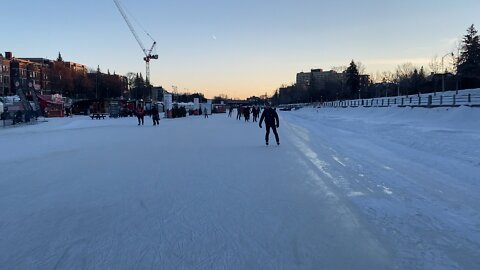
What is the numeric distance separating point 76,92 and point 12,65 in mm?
16601

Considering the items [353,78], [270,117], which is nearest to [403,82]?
[353,78]

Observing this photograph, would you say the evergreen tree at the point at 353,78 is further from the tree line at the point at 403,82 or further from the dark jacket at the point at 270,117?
the dark jacket at the point at 270,117

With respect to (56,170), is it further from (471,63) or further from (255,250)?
(471,63)

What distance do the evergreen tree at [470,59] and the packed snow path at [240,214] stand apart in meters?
58.0

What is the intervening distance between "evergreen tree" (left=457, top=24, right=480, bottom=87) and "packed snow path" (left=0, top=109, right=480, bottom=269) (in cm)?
5798

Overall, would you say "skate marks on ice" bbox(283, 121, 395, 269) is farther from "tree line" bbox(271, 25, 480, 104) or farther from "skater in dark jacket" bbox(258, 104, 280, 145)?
"tree line" bbox(271, 25, 480, 104)

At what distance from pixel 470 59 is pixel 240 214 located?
6813cm

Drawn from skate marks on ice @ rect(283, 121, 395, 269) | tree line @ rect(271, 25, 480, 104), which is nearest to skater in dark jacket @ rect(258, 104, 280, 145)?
skate marks on ice @ rect(283, 121, 395, 269)

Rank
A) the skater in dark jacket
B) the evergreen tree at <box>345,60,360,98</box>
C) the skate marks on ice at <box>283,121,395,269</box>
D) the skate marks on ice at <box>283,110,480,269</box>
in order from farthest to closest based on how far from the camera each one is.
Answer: the evergreen tree at <box>345,60,360,98</box>, the skater in dark jacket, the skate marks on ice at <box>283,110,480,269</box>, the skate marks on ice at <box>283,121,395,269</box>

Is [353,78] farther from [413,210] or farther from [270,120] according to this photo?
[413,210]

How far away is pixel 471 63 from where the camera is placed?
207 feet

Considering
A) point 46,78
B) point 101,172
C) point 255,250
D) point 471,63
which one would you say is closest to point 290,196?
point 255,250

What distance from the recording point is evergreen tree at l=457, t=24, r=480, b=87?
61.1 meters

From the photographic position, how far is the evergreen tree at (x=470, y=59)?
61.1 metres
